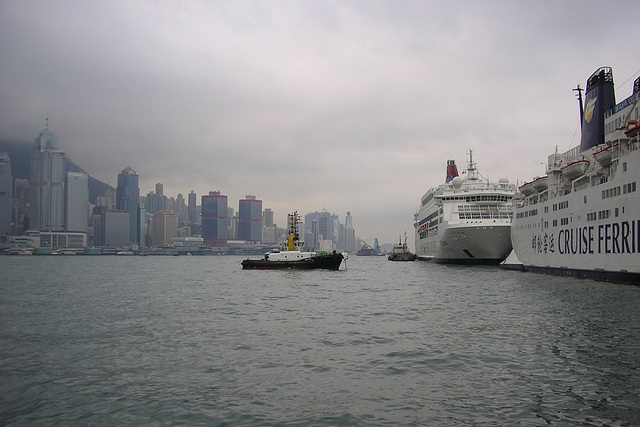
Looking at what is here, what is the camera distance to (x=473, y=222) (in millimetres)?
71938

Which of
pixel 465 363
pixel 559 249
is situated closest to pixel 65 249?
pixel 559 249

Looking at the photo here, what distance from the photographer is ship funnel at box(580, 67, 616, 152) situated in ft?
161

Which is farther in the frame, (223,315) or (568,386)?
(223,315)

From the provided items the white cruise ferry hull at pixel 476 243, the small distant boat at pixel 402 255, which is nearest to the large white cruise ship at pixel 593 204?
the white cruise ferry hull at pixel 476 243

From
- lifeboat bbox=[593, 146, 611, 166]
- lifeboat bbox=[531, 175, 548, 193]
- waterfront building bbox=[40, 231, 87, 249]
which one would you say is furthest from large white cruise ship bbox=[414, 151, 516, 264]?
waterfront building bbox=[40, 231, 87, 249]

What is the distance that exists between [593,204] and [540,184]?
14331 millimetres

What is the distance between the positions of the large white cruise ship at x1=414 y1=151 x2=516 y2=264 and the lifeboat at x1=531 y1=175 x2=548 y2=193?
1280 centimetres

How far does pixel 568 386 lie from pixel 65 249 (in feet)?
709

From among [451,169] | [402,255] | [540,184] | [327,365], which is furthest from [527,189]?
[402,255]

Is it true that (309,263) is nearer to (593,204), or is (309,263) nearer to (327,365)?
(593,204)

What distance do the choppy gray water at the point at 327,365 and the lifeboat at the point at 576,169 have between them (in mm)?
20451

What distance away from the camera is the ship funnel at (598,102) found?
161 feet

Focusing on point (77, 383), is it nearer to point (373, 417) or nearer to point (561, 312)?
point (373, 417)

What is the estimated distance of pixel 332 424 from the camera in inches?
387
